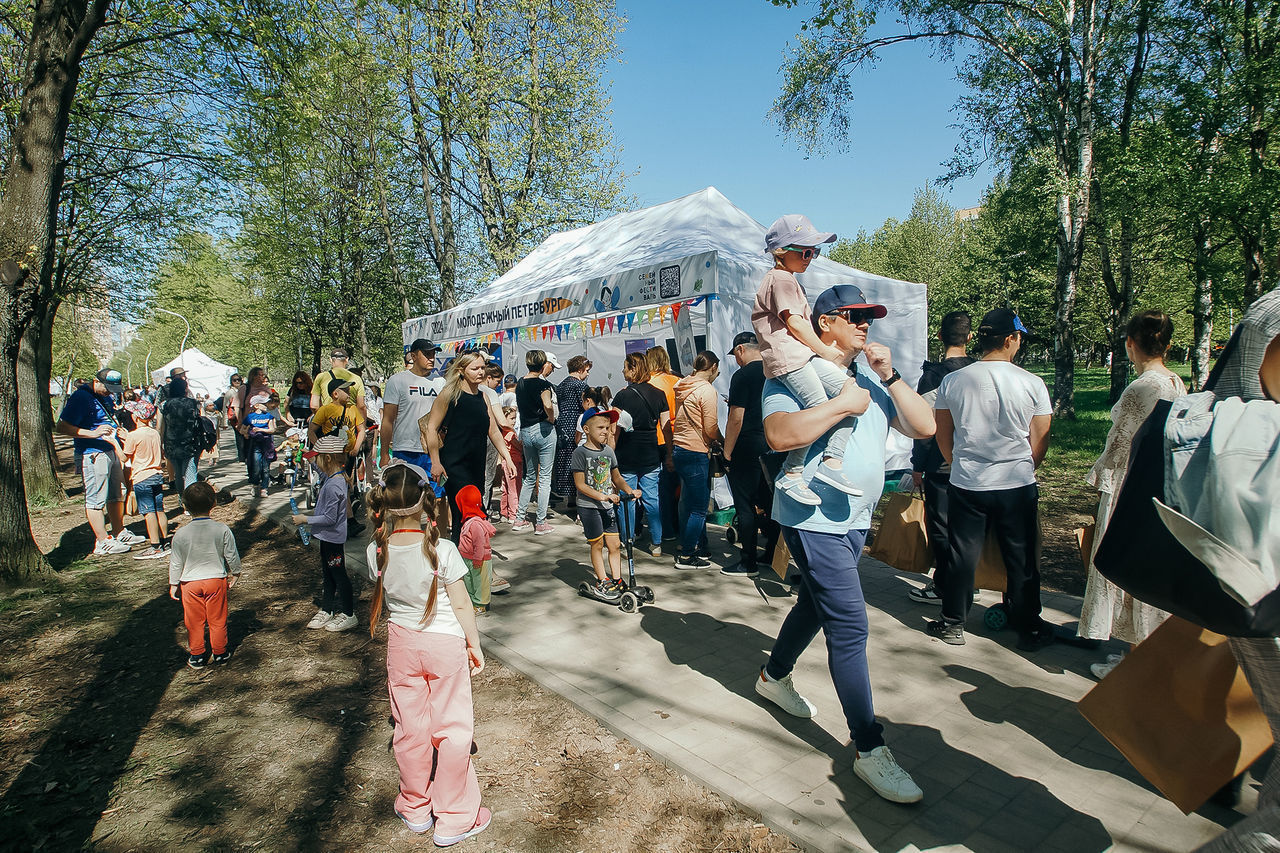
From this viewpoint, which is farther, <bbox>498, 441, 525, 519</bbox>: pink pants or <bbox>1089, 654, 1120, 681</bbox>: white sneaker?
<bbox>498, 441, 525, 519</bbox>: pink pants

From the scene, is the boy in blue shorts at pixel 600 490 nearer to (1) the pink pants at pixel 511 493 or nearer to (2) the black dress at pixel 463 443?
(2) the black dress at pixel 463 443

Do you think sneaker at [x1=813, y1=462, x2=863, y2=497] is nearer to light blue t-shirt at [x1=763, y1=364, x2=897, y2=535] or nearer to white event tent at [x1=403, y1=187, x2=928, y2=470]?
light blue t-shirt at [x1=763, y1=364, x2=897, y2=535]

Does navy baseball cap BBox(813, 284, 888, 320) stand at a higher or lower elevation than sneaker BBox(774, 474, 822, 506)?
higher

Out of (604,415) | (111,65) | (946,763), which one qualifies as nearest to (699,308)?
(604,415)

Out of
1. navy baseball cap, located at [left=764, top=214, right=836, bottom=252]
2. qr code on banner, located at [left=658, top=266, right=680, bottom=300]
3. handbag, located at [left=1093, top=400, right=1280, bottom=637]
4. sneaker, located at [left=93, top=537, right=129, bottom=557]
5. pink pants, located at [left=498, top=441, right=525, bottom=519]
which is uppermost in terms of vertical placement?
qr code on banner, located at [left=658, top=266, right=680, bottom=300]

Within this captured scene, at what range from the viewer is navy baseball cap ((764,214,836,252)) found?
2990 millimetres

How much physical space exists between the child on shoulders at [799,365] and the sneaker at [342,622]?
368 centimetres

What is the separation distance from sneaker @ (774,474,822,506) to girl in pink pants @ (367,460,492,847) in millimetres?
1365

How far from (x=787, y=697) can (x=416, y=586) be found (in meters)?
1.91

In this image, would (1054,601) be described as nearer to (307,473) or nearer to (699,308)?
(699,308)

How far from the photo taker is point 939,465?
4668mm

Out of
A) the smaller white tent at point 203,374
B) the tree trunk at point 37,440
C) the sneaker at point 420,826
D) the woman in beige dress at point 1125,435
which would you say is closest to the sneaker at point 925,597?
the woman in beige dress at point 1125,435

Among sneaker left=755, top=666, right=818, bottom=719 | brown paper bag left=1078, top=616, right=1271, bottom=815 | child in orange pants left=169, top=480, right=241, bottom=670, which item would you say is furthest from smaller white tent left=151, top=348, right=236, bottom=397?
brown paper bag left=1078, top=616, right=1271, bottom=815

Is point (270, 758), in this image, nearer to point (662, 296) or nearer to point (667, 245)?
point (662, 296)
